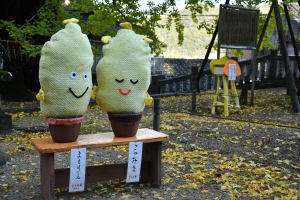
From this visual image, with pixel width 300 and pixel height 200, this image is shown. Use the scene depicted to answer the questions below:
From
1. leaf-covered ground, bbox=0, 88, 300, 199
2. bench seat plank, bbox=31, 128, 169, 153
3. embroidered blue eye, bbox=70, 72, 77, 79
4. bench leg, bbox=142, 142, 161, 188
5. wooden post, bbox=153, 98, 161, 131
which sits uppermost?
embroidered blue eye, bbox=70, 72, 77, 79

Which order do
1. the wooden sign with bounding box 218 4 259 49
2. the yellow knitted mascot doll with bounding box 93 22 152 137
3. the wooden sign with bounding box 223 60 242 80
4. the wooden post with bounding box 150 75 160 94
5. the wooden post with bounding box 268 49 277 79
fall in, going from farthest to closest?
the wooden post with bounding box 150 75 160 94
the wooden post with bounding box 268 49 277 79
the wooden sign with bounding box 218 4 259 49
the wooden sign with bounding box 223 60 242 80
the yellow knitted mascot doll with bounding box 93 22 152 137

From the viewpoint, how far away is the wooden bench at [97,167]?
3783 millimetres

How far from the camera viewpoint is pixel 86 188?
4410 mm

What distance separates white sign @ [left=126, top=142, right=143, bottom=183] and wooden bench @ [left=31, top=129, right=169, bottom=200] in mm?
70

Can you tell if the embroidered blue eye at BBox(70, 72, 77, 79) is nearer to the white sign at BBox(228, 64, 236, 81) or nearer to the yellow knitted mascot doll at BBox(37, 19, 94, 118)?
the yellow knitted mascot doll at BBox(37, 19, 94, 118)

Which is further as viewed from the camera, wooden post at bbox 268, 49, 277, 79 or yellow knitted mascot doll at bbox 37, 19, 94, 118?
wooden post at bbox 268, 49, 277, 79

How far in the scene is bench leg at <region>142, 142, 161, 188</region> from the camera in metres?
4.38

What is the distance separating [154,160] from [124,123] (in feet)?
2.08

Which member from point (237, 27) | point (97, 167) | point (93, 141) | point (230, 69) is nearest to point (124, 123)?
point (93, 141)

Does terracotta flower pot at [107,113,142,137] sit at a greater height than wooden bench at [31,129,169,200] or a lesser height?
greater

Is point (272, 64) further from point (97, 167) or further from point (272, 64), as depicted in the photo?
point (97, 167)

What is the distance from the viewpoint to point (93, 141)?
3.97 metres

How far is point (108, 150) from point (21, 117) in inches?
172

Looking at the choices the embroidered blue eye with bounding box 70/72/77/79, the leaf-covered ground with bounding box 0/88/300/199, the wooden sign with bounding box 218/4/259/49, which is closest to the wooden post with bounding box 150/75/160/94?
the wooden sign with bounding box 218/4/259/49
